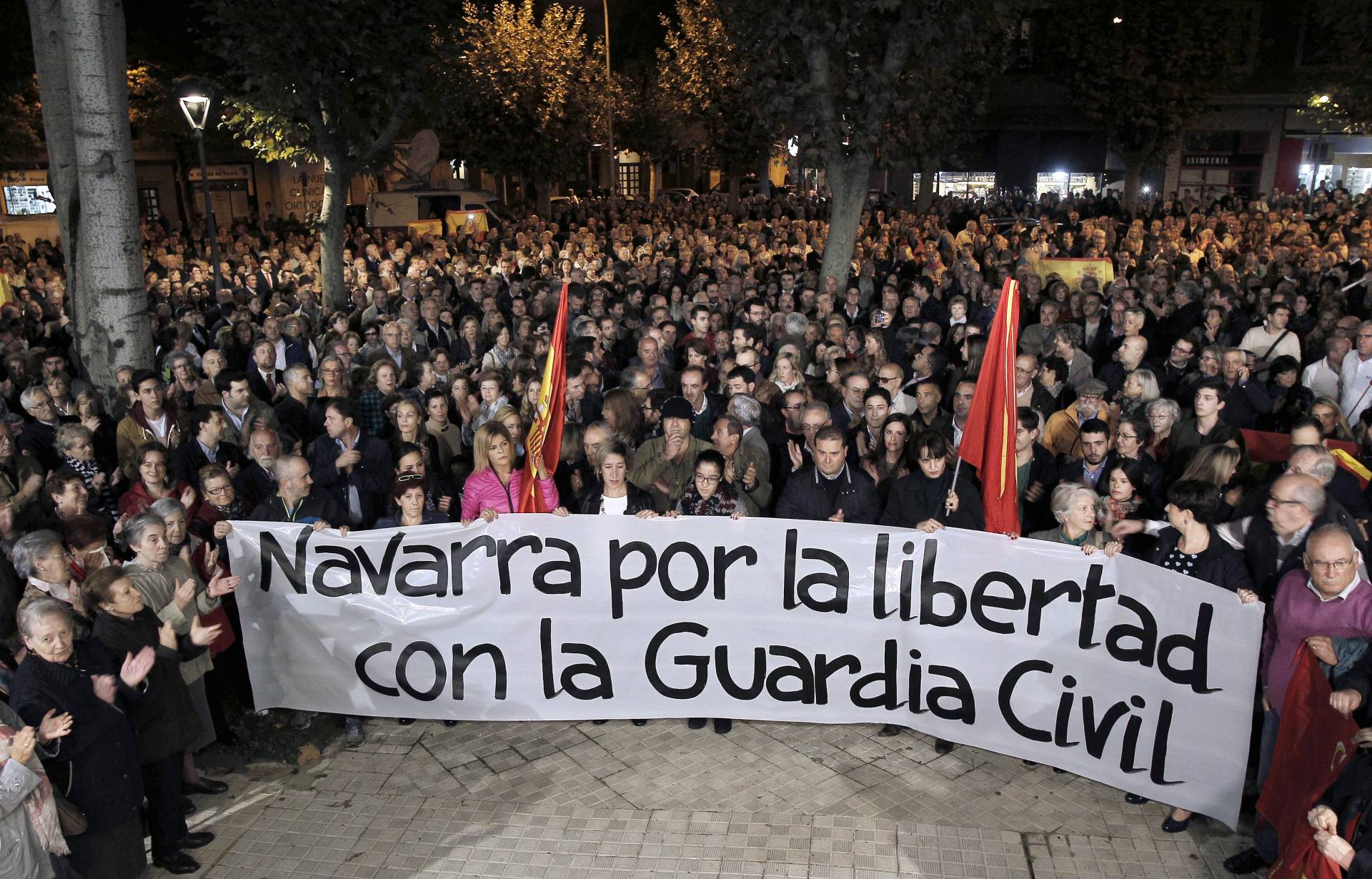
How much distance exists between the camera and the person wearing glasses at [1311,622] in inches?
168

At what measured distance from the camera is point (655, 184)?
187 ft

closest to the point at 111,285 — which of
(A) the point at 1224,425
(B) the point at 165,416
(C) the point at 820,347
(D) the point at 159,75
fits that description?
(B) the point at 165,416

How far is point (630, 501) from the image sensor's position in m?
5.81

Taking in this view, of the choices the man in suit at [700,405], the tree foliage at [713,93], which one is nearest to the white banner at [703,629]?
the man in suit at [700,405]

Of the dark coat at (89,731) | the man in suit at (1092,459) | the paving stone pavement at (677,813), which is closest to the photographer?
the dark coat at (89,731)

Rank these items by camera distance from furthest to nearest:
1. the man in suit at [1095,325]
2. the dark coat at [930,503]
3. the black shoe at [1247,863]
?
the man in suit at [1095,325], the dark coat at [930,503], the black shoe at [1247,863]

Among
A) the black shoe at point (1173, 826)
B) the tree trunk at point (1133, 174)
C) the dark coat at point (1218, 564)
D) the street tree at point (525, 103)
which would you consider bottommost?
the black shoe at point (1173, 826)

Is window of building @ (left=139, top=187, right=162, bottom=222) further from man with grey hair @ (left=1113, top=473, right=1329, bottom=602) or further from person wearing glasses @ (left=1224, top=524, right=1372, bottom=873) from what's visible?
person wearing glasses @ (left=1224, top=524, right=1372, bottom=873)

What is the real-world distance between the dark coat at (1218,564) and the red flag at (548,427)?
3068 mm

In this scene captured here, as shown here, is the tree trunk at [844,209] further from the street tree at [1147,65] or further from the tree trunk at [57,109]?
the street tree at [1147,65]

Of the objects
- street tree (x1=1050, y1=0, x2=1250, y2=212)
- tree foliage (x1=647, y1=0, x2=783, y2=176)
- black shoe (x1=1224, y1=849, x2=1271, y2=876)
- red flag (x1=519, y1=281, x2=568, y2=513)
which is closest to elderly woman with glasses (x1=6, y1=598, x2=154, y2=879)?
red flag (x1=519, y1=281, x2=568, y2=513)

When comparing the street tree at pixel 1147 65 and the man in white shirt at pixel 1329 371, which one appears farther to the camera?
the street tree at pixel 1147 65

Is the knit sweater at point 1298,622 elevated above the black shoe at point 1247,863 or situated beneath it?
elevated above

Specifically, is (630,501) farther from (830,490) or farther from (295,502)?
(295,502)
